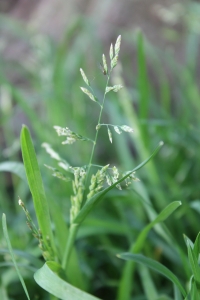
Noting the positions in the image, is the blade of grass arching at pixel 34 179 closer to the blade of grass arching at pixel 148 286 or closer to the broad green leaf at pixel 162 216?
the broad green leaf at pixel 162 216

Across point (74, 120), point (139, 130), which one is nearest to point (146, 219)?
point (139, 130)

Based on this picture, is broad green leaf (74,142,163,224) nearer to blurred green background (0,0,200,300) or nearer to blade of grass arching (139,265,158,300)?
blurred green background (0,0,200,300)

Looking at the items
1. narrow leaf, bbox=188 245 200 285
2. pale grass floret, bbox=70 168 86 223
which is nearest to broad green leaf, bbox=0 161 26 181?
pale grass floret, bbox=70 168 86 223

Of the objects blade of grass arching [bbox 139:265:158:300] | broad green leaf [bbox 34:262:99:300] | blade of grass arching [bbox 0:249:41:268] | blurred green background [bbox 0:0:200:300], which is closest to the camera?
broad green leaf [bbox 34:262:99:300]

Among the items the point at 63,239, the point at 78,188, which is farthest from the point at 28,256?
the point at 78,188

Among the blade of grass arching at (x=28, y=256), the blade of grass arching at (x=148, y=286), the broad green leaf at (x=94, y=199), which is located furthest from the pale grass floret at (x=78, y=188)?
the blade of grass arching at (x=148, y=286)

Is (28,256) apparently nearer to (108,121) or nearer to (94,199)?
(94,199)

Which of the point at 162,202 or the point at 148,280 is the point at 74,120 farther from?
the point at 148,280
